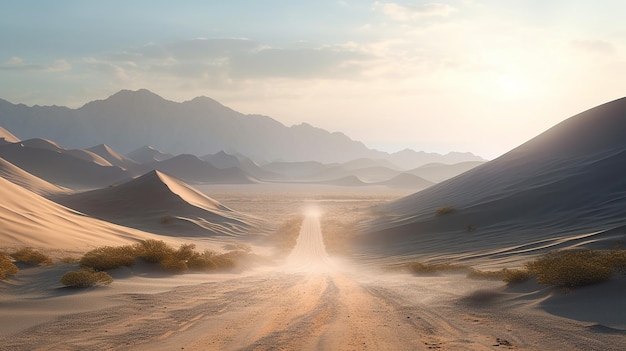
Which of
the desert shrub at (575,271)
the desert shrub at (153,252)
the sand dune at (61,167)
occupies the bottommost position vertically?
the desert shrub at (575,271)

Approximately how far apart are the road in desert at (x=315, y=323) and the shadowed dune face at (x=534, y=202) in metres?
8.17

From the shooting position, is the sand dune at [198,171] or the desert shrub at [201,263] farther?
A: the sand dune at [198,171]

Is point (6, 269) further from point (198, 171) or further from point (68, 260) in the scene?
point (198, 171)

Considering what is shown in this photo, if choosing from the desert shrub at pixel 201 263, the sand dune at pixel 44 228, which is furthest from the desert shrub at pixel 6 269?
the desert shrub at pixel 201 263

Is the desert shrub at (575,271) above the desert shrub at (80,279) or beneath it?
beneath

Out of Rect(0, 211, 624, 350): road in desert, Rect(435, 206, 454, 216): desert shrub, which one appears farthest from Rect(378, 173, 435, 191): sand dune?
Rect(0, 211, 624, 350): road in desert

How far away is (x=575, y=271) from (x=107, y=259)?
42.2 feet

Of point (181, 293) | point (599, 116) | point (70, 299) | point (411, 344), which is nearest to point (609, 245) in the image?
point (411, 344)

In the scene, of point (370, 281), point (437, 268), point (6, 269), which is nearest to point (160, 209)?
point (370, 281)

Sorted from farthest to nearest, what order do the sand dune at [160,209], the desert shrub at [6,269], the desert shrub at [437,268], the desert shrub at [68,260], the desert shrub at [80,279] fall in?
the sand dune at [160,209], the desert shrub at [437,268], the desert shrub at [68,260], the desert shrub at [80,279], the desert shrub at [6,269]

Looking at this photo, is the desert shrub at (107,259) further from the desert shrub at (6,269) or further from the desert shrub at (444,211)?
the desert shrub at (444,211)

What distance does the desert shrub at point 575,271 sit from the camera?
32.4 ft

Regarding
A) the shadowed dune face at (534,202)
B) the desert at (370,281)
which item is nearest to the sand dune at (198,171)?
the shadowed dune face at (534,202)

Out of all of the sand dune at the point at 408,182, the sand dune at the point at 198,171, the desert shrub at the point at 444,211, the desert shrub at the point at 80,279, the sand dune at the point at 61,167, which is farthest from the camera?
the sand dune at the point at 408,182
